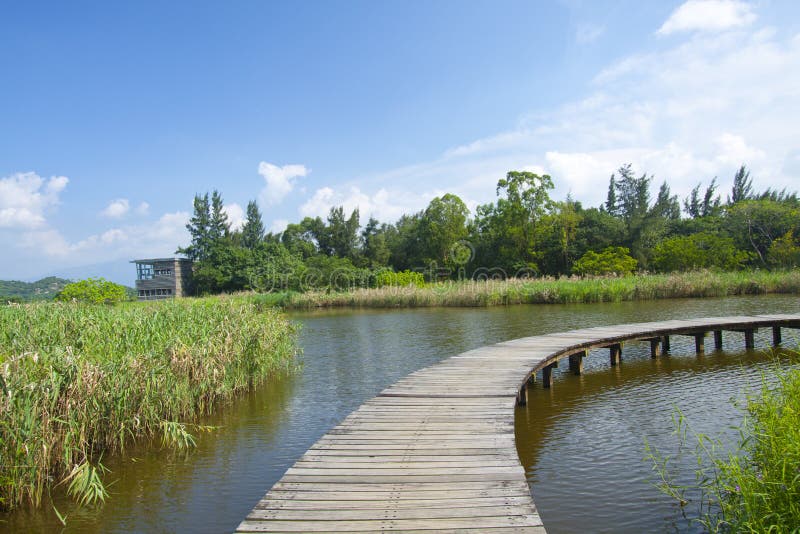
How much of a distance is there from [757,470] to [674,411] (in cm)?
289

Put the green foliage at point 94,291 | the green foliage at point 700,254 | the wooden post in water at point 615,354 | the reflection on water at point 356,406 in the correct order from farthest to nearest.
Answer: the green foliage at point 700,254, the green foliage at point 94,291, the wooden post in water at point 615,354, the reflection on water at point 356,406

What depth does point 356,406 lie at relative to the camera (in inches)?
298

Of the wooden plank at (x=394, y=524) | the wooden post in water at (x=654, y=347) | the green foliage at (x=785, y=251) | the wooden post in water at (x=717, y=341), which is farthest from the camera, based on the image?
the green foliage at (x=785, y=251)

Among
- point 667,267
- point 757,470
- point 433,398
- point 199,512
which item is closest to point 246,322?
point 433,398

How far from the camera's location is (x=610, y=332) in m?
10.5

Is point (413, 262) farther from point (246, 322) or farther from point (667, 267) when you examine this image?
point (246, 322)

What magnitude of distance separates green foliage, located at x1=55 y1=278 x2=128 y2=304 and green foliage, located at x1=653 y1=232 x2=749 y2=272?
82.4 feet

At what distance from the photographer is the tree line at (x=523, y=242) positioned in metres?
29.5

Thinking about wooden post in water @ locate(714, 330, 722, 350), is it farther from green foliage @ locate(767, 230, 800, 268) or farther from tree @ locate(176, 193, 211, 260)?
tree @ locate(176, 193, 211, 260)

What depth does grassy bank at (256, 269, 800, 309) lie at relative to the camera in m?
21.4

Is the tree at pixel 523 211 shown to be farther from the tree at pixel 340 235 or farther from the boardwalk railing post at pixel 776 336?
the boardwalk railing post at pixel 776 336

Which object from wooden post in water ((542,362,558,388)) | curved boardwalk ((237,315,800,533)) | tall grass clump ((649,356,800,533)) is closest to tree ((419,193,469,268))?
wooden post in water ((542,362,558,388))

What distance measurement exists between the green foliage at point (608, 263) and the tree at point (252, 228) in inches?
1266

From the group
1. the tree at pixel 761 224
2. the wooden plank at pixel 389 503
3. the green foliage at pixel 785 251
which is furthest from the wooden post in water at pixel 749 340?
the tree at pixel 761 224
